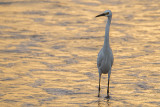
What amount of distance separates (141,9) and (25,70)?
1365cm

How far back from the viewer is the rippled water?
10.5 m

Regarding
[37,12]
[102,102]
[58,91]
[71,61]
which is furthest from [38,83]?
[37,12]

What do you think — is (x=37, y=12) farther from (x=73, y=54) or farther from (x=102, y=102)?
(x=102, y=102)

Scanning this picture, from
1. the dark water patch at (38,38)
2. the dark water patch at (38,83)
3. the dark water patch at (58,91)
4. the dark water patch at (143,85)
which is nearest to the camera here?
the dark water patch at (58,91)

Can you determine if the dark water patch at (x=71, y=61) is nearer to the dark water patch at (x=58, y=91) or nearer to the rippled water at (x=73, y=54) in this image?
the rippled water at (x=73, y=54)

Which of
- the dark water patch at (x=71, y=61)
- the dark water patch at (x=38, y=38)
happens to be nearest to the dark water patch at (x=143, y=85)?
the dark water patch at (x=71, y=61)

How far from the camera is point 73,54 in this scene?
15.0 m

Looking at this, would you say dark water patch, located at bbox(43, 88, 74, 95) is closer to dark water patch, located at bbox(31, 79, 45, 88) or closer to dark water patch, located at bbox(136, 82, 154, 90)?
dark water patch, located at bbox(31, 79, 45, 88)

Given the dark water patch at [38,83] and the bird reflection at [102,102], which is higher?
the dark water patch at [38,83]

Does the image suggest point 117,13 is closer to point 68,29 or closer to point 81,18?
point 81,18

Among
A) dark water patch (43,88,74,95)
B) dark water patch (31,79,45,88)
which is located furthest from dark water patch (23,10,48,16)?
dark water patch (43,88,74,95)

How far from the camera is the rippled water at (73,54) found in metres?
10.5

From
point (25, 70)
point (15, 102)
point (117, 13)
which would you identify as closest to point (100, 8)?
point (117, 13)

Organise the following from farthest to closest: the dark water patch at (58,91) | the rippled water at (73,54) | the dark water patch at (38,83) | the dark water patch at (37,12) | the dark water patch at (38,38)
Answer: the dark water patch at (37,12) < the dark water patch at (38,38) < the dark water patch at (38,83) < the dark water patch at (58,91) < the rippled water at (73,54)
